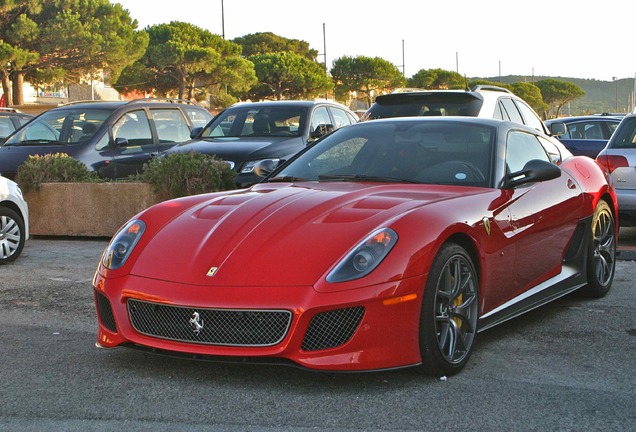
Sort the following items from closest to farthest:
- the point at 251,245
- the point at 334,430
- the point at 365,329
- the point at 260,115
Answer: the point at 334,430 < the point at 365,329 < the point at 251,245 < the point at 260,115

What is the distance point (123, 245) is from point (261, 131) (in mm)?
8140

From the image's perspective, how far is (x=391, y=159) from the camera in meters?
6.09

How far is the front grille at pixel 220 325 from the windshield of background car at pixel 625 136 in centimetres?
661

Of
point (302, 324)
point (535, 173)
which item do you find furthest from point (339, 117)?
point (302, 324)

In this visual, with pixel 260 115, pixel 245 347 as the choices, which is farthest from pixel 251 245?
pixel 260 115

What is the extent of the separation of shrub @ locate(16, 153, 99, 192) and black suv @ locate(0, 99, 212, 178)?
110 centimetres

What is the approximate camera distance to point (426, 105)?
445 inches

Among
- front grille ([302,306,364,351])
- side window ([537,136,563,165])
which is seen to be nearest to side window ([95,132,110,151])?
side window ([537,136,563,165])

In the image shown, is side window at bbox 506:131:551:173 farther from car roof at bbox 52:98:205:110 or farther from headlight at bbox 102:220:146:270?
car roof at bbox 52:98:205:110

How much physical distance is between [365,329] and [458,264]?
2.50ft

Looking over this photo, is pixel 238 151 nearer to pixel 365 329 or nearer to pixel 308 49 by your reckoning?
pixel 365 329

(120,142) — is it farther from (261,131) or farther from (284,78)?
(284,78)

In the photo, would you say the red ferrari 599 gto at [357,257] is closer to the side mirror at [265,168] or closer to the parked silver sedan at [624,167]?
the side mirror at [265,168]

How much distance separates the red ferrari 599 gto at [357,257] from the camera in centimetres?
453
